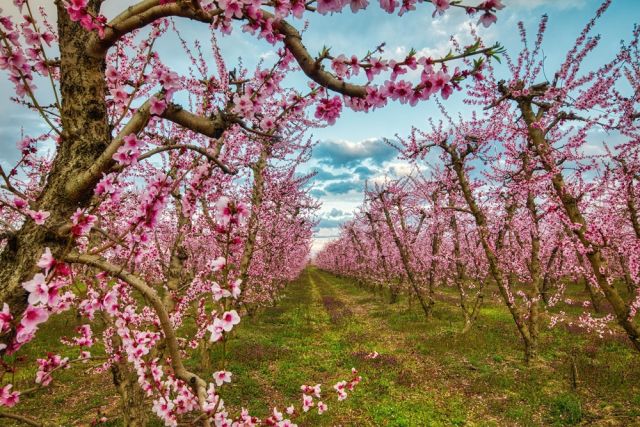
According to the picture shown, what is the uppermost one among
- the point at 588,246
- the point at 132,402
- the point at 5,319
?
the point at 588,246

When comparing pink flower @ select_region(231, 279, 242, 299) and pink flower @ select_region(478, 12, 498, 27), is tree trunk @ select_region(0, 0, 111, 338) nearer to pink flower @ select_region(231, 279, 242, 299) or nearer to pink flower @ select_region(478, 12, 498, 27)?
pink flower @ select_region(231, 279, 242, 299)

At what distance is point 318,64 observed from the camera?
231 cm

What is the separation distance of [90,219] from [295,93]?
5.88 feet

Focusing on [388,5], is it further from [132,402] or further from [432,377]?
[432,377]

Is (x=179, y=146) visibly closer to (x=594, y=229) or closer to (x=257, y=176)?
(x=594, y=229)

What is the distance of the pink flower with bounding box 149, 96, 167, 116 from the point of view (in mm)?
→ 2289

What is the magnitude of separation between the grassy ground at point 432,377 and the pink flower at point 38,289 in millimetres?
6571

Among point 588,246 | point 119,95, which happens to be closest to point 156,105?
point 119,95

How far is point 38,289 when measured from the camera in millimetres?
1643

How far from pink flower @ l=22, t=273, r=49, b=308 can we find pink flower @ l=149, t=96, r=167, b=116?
1.22 metres

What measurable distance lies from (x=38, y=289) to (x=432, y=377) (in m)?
11.3

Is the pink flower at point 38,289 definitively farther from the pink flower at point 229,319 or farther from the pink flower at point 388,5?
the pink flower at point 388,5

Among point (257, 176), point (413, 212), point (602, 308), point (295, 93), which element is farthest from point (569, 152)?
point (602, 308)

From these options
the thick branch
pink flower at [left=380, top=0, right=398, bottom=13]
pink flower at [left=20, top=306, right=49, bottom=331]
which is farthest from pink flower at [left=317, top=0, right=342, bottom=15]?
pink flower at [left=20, top=306, right=49, bottom=331]
